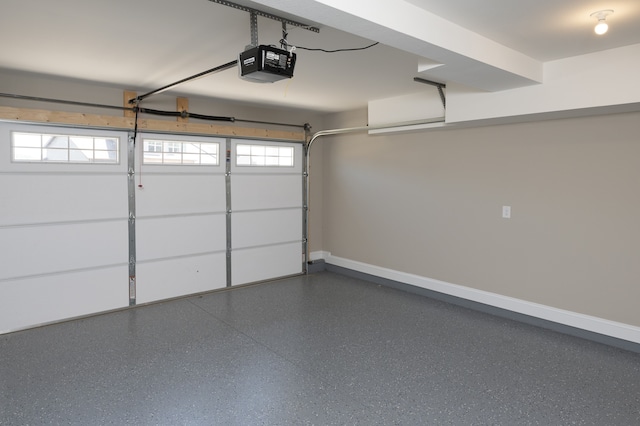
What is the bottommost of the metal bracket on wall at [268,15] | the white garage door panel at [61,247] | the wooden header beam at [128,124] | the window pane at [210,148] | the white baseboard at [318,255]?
the white baseboard at [318,255]

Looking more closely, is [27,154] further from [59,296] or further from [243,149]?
[243,149]

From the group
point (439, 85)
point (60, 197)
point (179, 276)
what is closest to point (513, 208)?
point (439, 85)

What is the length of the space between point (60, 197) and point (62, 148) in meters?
0.49

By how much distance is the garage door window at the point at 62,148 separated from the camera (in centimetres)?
392

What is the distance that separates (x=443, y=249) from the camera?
4918mm

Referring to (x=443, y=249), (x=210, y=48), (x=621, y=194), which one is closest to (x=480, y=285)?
(x=443, y=249)

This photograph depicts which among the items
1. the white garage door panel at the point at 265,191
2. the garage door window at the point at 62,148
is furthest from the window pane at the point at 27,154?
the white garage door panel at the point at 265,191

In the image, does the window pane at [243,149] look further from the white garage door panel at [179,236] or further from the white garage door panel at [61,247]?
the white garage door panel at [61,247]

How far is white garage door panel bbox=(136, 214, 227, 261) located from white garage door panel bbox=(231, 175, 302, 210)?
0.37 m

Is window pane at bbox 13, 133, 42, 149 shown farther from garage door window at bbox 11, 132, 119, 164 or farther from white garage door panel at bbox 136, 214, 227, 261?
white garage door panel at bbox 136, 214, 227, 261

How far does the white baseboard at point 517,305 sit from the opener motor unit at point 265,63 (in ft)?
10.8

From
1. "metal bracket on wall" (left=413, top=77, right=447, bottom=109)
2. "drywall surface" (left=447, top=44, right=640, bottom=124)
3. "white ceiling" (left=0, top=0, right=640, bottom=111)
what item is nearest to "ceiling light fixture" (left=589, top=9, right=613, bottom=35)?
"white ceiling" (left=0, top=0, right=640, bottom=111)

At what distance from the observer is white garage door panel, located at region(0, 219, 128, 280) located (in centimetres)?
392

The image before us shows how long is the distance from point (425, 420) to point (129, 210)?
3.65 meters
